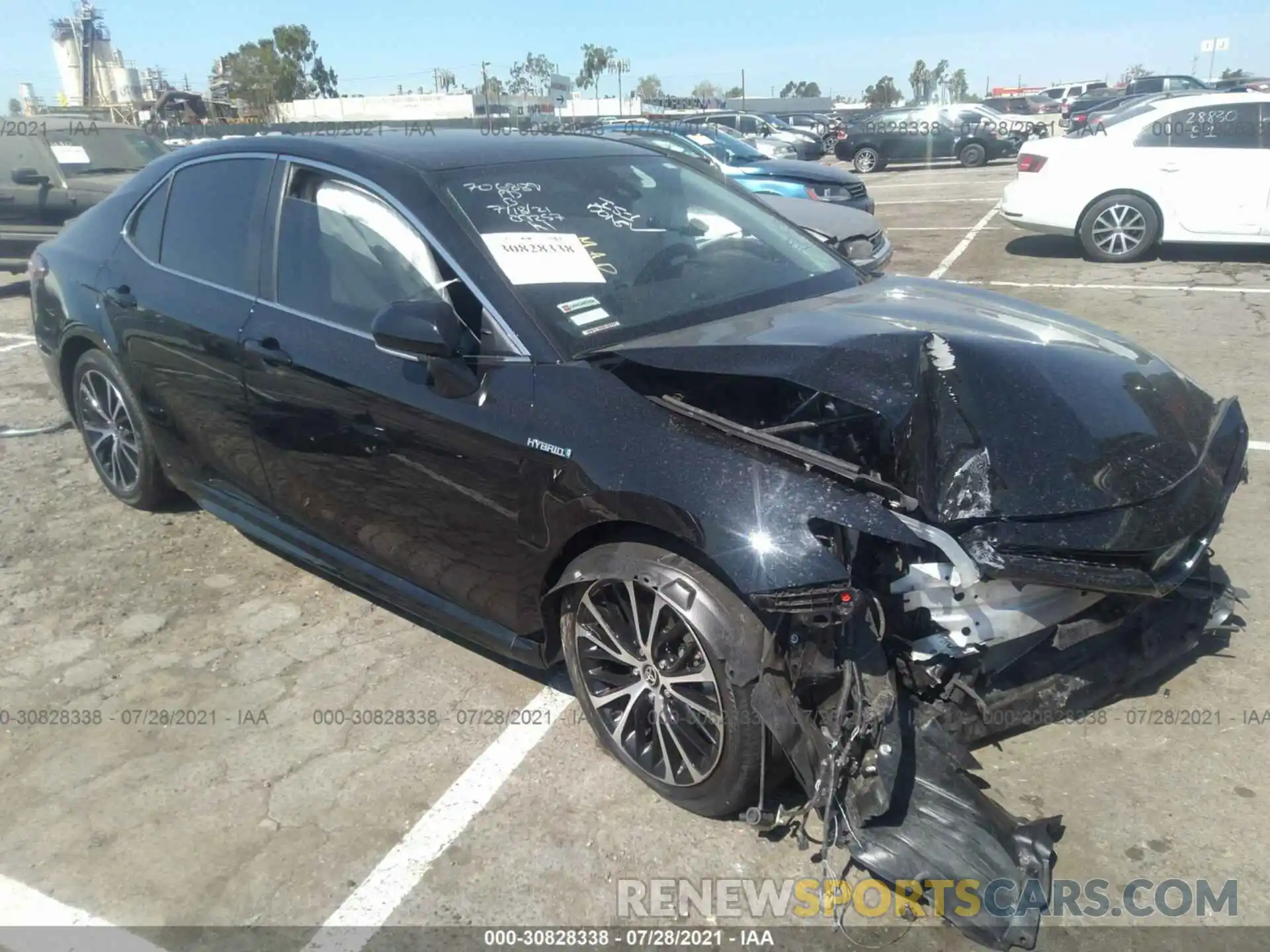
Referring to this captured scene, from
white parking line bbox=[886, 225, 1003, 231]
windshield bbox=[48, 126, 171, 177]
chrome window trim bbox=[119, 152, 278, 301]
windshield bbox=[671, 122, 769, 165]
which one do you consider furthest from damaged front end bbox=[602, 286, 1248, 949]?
white parking line bbox=[886, 225, 1003, 231]

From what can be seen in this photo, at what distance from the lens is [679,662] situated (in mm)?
2695

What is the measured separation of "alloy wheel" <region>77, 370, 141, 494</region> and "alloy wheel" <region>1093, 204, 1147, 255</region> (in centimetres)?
946

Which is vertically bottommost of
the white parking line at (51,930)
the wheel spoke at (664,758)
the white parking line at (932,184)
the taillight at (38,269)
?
the white parking line at (51,930)

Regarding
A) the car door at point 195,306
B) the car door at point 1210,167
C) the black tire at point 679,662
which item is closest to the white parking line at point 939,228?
the car door at point 1210,167

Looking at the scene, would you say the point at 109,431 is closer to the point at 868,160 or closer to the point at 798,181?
the point at 798,181

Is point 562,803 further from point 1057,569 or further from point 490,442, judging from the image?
point 1057,569

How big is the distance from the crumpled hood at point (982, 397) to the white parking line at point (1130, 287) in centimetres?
584

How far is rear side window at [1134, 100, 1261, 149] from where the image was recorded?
9602 millimetres

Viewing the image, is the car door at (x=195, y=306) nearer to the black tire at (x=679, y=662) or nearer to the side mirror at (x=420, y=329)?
the side mirror at (x=420, y=329)

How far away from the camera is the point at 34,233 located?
1070 cm

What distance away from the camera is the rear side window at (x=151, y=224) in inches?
167

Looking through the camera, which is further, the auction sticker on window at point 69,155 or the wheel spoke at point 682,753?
the auction sticker on window at point 69,155

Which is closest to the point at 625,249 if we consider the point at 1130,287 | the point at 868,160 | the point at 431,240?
the point at 431,240

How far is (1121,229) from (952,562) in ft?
30.6
